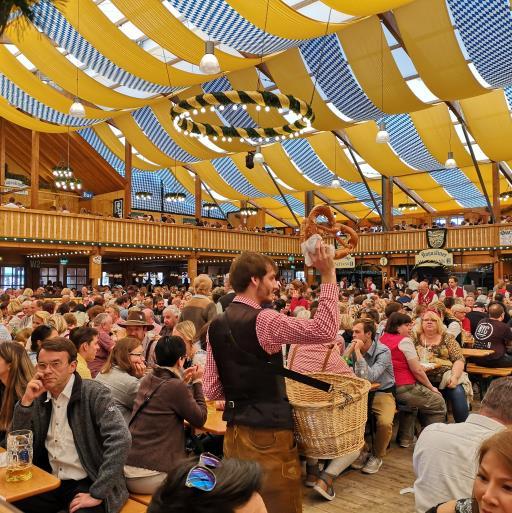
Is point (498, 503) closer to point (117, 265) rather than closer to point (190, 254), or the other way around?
point (190, 254)

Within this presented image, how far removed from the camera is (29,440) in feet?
7.79

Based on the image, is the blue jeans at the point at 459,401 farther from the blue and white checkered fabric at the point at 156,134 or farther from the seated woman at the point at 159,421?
the blue and white checkered fabric at the point at 156,134

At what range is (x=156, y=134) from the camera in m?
18.7

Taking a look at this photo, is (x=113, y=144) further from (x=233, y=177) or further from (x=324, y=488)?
(x=324, y=488)

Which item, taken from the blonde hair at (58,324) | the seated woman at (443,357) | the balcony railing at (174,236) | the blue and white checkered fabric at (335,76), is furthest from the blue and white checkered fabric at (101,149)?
the seated woman at (443,357)

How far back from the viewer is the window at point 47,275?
2170cm

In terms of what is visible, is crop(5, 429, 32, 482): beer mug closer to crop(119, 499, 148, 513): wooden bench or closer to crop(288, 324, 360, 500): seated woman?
crop(119, 499, 148, 513): wooden bench

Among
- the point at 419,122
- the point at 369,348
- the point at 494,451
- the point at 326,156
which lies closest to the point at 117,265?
the point at 326,156

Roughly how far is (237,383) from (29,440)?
104cm

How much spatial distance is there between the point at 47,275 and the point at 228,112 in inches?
441

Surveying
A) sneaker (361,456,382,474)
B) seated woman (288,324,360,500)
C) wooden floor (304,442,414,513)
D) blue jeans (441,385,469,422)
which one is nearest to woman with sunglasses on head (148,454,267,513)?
seated woman (288,324,360,500)

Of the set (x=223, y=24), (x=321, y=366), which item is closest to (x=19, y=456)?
(x=321, y=366)

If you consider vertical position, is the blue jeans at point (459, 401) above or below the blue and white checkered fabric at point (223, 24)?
below

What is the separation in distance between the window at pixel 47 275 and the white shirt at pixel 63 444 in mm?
20541
